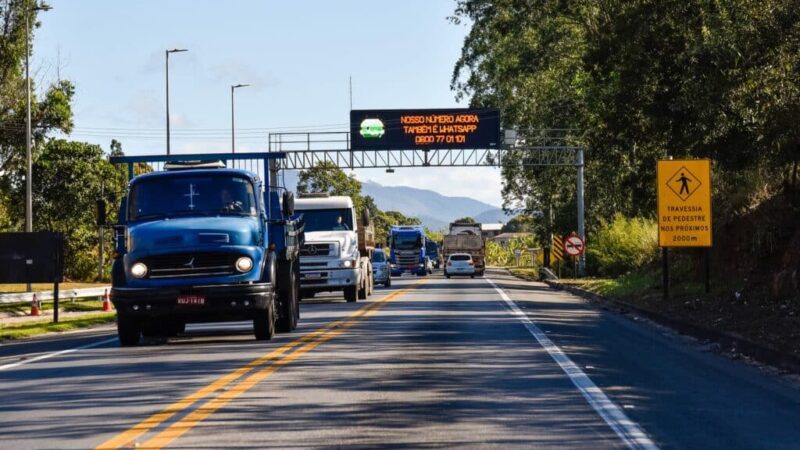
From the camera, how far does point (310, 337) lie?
70.3ft

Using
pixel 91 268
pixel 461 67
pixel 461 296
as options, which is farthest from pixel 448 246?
pixel 461 296

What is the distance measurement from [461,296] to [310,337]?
66.5ft

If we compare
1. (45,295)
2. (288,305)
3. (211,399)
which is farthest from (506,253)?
(211,399)

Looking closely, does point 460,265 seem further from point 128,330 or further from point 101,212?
point 128,330

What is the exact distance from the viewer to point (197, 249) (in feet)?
64.0

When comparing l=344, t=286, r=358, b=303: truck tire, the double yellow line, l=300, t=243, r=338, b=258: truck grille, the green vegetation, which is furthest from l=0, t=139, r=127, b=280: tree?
the green vegetation

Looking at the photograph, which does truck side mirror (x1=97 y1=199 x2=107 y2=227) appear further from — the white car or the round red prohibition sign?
the white car

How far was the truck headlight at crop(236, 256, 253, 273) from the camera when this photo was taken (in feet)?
64.5

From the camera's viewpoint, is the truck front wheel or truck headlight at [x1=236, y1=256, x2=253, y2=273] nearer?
truck headlight at [x1=236, y1=256, x2=253, y2=273]

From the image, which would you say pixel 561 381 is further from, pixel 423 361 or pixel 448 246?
pixel 448 246

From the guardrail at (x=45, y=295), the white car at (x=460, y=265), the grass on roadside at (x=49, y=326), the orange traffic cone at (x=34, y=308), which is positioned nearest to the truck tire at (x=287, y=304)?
the grass on roadside at (x=49, y=326)

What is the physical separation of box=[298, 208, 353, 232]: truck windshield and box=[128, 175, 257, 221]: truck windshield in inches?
644

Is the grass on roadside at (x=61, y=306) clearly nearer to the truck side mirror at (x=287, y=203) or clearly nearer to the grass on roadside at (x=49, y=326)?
the grass on roadside at (x=49, y=326)

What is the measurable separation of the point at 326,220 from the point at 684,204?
11.2m
